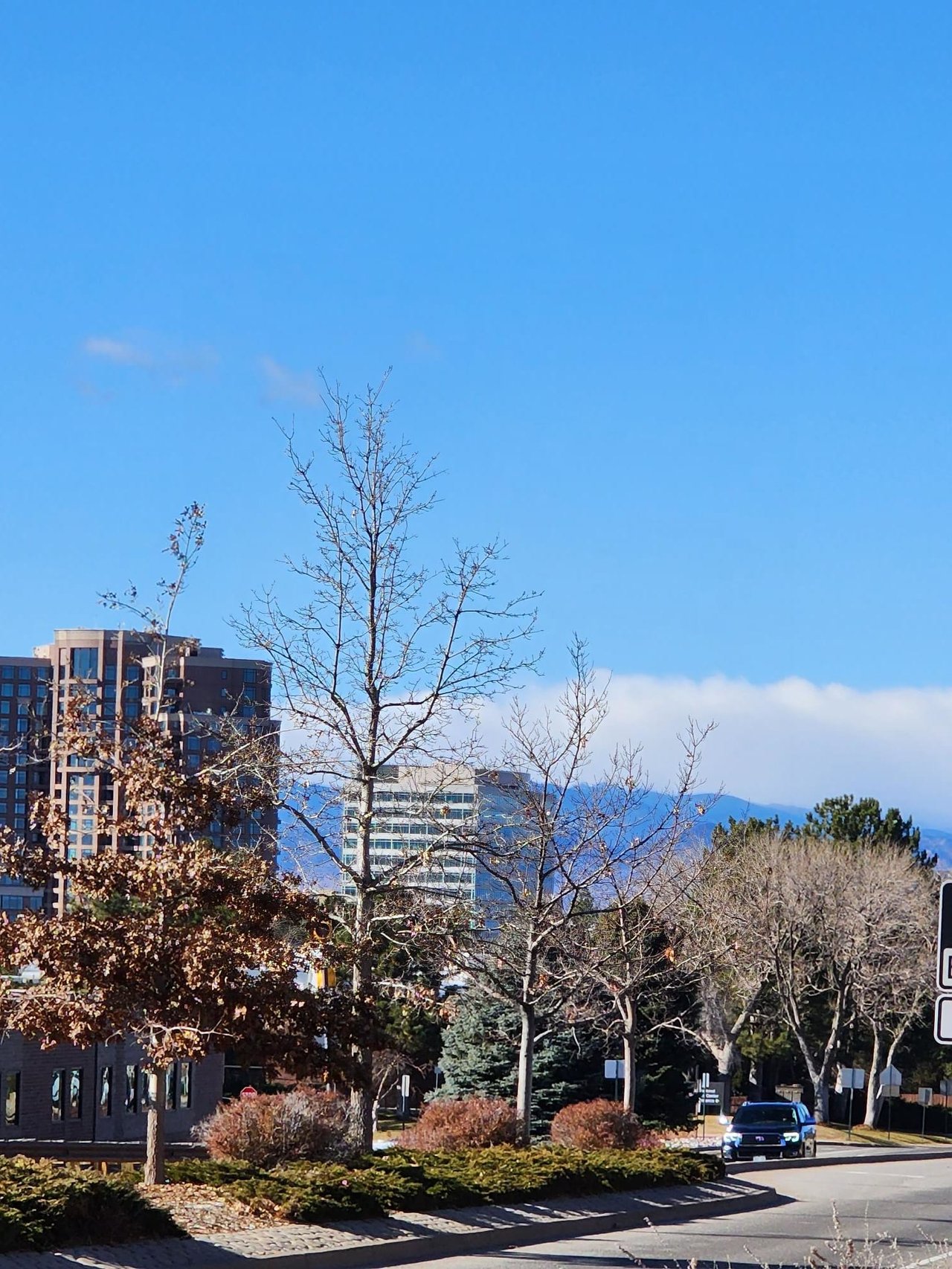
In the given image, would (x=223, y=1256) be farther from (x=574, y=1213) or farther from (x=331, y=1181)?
(x=574, y=1213)

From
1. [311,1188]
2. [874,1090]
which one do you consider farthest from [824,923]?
[311,1188]

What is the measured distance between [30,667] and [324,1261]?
152923mm

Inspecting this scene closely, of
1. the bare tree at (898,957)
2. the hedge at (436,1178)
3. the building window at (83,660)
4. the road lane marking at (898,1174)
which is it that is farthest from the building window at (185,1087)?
the building window at (83,660)

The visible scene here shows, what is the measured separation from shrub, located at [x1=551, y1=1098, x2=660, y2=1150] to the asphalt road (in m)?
2.61

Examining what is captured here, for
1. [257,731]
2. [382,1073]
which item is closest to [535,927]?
[257,731]

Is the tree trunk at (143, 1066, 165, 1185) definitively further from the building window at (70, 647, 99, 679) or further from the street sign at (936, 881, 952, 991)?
the building window at (70, 647, 99, 679)

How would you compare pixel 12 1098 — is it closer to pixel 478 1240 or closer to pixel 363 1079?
pixel 363 1079

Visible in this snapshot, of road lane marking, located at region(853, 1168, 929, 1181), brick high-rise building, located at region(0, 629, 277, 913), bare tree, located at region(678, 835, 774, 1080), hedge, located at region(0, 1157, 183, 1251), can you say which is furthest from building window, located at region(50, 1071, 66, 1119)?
hedge, located at region(0, 1157, 183, 1251)

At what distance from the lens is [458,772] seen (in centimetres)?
2511

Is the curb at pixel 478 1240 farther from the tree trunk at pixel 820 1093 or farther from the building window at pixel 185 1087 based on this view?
the tree trunk at pixel 820 1093

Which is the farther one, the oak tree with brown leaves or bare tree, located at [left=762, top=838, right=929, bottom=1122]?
bare tree, located at [left=762, top=838, right=929, bottom=1122]

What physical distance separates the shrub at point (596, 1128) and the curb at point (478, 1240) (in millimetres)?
2429

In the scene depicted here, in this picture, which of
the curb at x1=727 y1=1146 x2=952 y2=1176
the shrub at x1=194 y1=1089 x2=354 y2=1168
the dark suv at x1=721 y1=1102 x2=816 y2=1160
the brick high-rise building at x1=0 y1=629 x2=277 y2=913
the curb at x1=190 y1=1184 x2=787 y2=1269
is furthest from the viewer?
the dark suv at x1=721 y1=1102 x2=816 y2=1160

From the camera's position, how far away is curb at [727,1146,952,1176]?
38.0m
